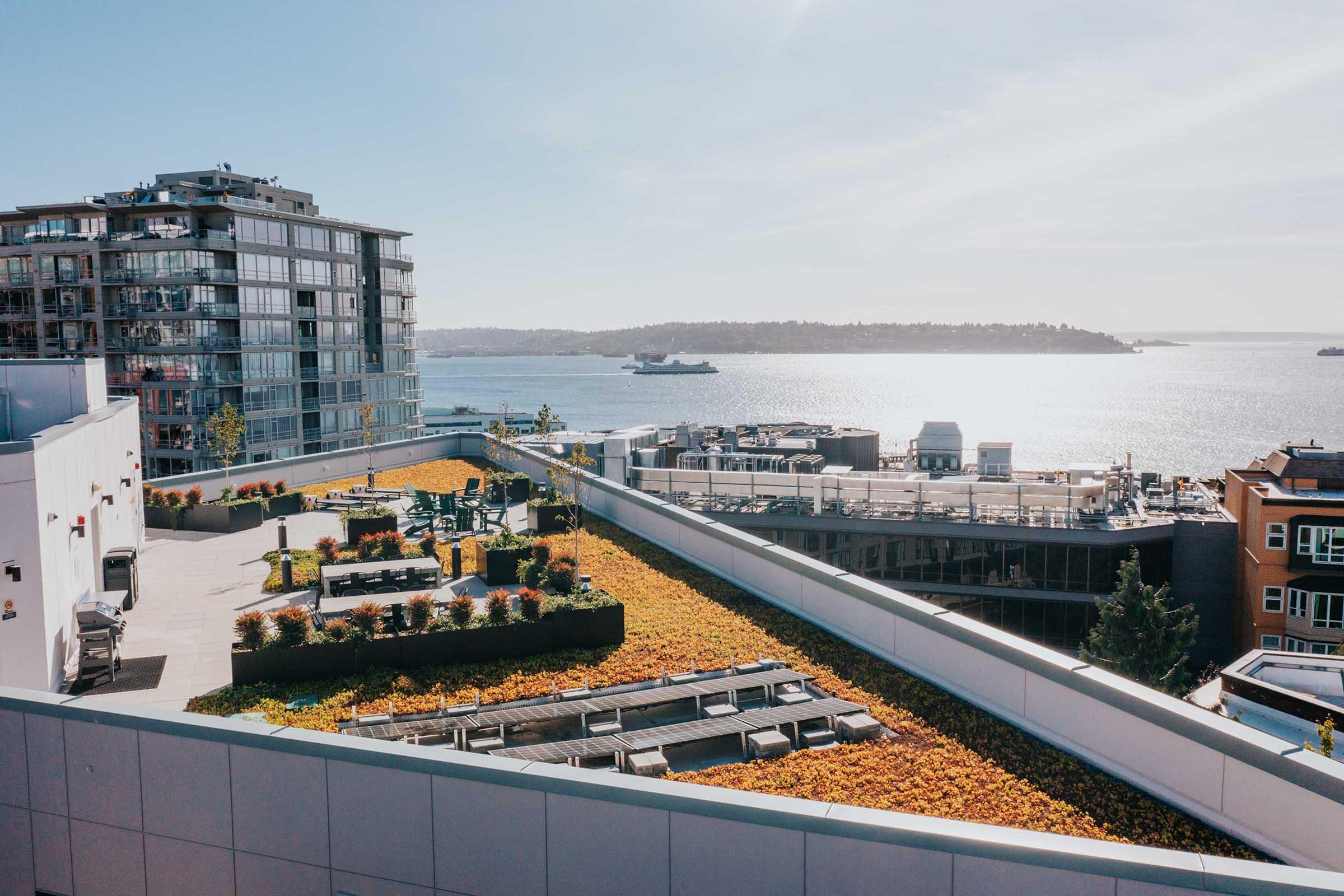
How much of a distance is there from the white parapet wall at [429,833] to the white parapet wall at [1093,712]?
2.41 metres

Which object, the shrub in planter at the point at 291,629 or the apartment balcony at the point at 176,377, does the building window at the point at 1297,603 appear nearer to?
the shrub in planter at the point at 291,629

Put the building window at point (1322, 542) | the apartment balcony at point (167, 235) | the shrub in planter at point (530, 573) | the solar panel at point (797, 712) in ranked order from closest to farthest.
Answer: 1. the solar panel at point (797, 712)
2. the shrub in planter at point (530, 573)
3. the building window at point (1322, 542)
4. the apartment balcony at point (167, 235)

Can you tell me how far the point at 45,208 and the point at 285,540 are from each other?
2604 inches

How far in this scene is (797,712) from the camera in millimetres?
11586

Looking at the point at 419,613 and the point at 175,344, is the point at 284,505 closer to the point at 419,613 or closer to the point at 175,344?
the point at 419,613

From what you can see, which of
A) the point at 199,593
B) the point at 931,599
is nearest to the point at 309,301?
the point at 931,599

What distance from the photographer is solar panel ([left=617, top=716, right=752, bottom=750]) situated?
10641 mm

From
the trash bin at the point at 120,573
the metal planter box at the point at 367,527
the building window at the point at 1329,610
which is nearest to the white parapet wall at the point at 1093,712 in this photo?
the metal planter box at the point at 367,527

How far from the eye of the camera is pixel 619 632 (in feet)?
49.0

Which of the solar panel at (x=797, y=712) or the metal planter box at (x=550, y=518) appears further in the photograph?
the metal planter box at (x=550, y=518)

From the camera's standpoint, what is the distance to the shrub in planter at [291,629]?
13164 mm

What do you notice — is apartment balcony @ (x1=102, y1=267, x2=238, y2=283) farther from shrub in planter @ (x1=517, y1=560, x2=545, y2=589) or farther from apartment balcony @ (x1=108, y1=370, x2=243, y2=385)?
shrub in planter @ (x1=517, y1=560, x2=545, y2=589)

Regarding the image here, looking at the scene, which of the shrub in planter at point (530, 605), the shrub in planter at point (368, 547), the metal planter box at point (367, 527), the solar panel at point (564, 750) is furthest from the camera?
the metal planter box at point (367, 527)

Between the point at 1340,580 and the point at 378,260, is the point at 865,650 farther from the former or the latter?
the point at 378,260
